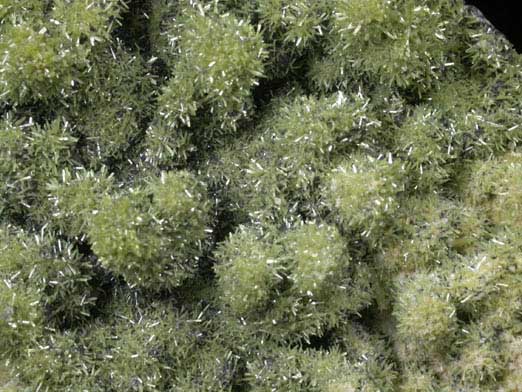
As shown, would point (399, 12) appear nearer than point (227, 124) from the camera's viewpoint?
Yes

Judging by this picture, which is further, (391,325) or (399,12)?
(391,325)

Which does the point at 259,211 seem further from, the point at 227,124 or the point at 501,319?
the point at 501,319

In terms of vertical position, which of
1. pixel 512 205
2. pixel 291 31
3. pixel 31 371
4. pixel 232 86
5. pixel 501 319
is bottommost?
pixel 31 371

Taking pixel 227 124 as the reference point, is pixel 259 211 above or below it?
below

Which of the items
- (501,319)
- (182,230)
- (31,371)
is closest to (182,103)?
(182,230)

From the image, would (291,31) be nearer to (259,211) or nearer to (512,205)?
(259,211)

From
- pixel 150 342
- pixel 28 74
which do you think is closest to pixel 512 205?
pixel 150 342
